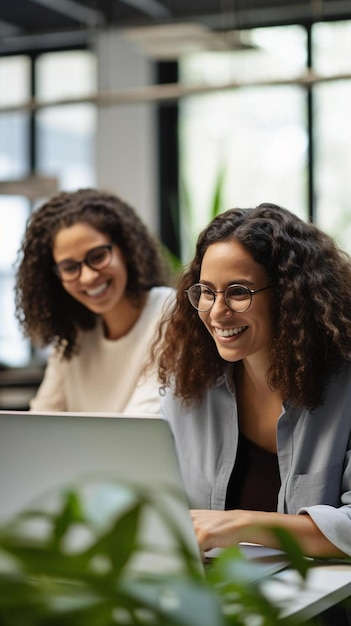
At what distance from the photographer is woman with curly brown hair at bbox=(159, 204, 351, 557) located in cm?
191

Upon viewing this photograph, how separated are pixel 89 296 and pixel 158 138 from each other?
5.14 meters

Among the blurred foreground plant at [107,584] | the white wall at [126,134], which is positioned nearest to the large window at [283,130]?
the white wall at [126,134]

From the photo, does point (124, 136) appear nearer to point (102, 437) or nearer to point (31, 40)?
point (31, 40)

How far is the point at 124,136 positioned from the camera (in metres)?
7.77

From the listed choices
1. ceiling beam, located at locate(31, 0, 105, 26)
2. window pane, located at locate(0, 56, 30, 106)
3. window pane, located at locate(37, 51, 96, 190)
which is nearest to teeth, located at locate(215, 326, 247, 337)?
ceiling beam, located at locate(31, 0, 105, 26)

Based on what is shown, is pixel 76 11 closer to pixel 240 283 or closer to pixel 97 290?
pixel 97 290

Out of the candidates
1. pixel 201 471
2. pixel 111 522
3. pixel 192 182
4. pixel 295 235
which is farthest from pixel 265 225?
pixel 192 182

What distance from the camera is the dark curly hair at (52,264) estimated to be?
9.82 feet

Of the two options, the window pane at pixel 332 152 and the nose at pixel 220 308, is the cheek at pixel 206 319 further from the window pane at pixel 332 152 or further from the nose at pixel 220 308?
the window pane at pixel 332 152

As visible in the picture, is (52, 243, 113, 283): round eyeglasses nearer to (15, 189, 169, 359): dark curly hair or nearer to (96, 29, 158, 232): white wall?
(15, 189, 169, 359): dark curly hair

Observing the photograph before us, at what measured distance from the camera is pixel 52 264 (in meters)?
3.04

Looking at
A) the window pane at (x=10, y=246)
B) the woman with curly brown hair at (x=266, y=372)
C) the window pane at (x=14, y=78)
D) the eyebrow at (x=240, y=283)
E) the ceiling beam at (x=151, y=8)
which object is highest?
the ceiling beam at (x=151, y=8)

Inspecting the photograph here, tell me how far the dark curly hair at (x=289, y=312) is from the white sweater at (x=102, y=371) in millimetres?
765

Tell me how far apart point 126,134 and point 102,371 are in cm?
503
